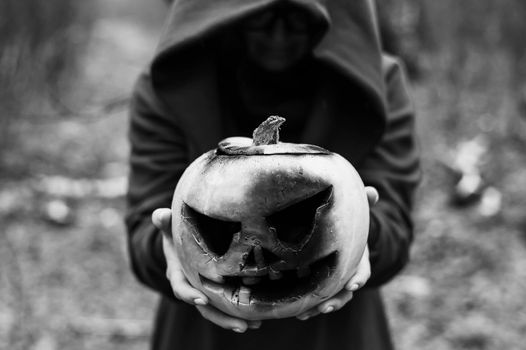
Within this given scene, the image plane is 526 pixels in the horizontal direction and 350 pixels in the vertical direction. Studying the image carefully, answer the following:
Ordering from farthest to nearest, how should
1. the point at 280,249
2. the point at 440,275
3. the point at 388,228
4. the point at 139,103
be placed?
the point at 440,275 → the point at 139,103 → the point at 388,228 → the point at 280,249

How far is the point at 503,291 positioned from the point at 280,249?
2903 millimetres

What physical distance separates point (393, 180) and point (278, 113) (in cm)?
35

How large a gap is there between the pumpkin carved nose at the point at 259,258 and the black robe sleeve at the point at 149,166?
0.48m

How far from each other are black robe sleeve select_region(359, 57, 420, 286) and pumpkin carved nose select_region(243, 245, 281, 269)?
41cm

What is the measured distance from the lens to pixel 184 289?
1.40 m

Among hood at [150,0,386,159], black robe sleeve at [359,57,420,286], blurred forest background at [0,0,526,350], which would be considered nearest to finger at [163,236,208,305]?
hood at [150,0,386,159]

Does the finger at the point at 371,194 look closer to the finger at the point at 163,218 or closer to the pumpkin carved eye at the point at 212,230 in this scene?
the pumpkin carved eye at the point at 212,230

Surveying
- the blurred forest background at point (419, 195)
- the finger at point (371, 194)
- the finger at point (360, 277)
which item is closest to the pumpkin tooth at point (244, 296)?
the finger at point (360, 277)

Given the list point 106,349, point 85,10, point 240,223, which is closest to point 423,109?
point 85,10

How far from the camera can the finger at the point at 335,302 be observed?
4.55 feet

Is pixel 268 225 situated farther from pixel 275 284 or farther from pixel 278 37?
pixel 278 37

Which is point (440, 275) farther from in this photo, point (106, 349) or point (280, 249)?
point (280, 249)

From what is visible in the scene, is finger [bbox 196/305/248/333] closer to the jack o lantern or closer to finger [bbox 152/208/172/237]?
the jack o lantern

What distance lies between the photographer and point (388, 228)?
168 centimetres
